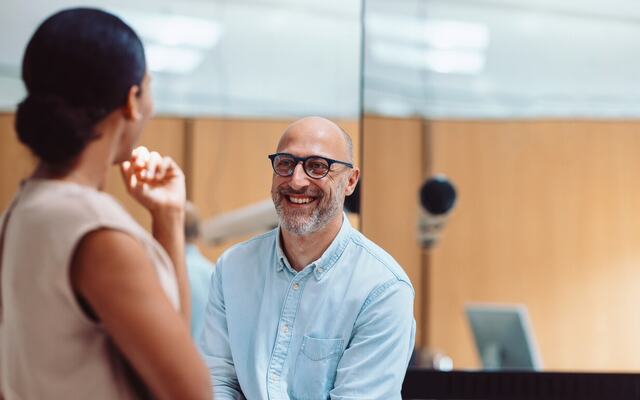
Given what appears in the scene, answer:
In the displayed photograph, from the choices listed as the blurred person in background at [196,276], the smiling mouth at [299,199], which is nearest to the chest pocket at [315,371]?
the smiling mouth at [299,199]

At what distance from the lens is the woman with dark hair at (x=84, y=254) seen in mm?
973

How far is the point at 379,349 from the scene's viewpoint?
1.68 meters

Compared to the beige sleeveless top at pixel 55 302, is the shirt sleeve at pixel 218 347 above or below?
below

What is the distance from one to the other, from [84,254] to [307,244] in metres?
0.84

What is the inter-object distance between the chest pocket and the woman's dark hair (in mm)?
786

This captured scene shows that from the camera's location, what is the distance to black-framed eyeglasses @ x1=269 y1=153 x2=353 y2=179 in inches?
69.8

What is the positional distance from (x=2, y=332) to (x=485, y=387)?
1.86m

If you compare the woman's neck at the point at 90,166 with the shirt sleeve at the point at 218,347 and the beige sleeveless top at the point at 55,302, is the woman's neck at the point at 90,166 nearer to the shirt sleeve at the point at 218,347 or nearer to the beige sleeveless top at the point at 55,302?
the beige sleeveless top at the point at 55,302

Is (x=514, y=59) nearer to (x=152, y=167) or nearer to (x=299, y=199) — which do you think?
(x=299, y=199)

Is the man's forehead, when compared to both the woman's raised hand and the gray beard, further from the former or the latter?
the woman's raised hand

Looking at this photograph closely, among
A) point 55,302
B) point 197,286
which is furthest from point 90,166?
point 197,286

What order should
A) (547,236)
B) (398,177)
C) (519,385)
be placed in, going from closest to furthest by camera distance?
(519,385)
(398,177)
(547,236)

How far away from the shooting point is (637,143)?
5.79m

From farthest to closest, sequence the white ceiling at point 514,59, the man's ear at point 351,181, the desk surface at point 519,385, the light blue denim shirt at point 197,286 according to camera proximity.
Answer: the white ceiling at point 514,59, the light blue denim shirt at point 197,286, the desk surface at point 519,385, the man's ear at point 351,181
